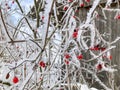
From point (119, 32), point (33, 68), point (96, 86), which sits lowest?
point (96, 86)

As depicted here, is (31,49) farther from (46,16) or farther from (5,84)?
(46,16)

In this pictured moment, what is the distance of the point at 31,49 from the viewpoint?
2.78 meters

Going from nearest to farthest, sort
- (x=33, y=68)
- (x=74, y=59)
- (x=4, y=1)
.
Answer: (x=33, y=68) < (x=74, y=59) < (x=4, y=1)

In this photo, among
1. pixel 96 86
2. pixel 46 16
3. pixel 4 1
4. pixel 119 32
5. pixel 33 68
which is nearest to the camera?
pixel 46 16

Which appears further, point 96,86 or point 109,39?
point 96,86

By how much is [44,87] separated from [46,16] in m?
1.49

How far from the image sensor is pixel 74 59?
2.54 metres

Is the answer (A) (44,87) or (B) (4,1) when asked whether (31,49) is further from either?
(B) (4,1)

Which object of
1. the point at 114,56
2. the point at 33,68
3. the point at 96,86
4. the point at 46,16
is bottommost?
the point at 96,86

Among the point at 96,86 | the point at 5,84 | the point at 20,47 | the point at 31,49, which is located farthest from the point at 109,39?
the point at 5,84

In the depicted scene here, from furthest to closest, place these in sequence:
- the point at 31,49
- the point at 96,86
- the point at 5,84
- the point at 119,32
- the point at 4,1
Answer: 1. the point at 96,86
2. the point at 119,32
3. the point at 4,1
4. the point at 31,49
5. the point at 5,84

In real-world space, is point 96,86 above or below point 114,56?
below

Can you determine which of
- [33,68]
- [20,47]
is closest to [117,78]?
[20,47]

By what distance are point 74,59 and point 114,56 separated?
3.75m
